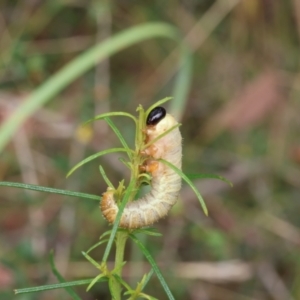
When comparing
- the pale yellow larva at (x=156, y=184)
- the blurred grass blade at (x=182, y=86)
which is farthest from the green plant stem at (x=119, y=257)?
the blurred grass blade at (x=182, y=86)

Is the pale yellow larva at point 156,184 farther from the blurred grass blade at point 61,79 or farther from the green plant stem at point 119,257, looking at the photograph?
the blurred grass blade at point 61,79

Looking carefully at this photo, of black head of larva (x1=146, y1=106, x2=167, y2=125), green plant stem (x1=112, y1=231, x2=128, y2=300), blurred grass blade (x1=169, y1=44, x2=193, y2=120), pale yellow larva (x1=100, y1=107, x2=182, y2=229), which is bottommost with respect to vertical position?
green plant stem (x1=112, y1=231, x2=128, y2=300)

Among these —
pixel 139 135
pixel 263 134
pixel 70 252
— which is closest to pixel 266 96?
pixel 263 134

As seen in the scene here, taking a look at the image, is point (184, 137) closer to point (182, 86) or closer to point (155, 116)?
point (182, 86)

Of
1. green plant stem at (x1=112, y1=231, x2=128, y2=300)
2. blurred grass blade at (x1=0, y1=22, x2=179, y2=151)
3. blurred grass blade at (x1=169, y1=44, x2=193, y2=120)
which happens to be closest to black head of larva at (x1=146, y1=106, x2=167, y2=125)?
green plant stem at (x1=112, y1=231, x2=128, y2=300)

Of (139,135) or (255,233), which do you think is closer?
(139,135)

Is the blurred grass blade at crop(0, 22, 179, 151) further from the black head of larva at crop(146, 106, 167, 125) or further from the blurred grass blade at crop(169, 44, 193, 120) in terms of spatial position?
the black head of larva at crop(146, 106, 167, 125)

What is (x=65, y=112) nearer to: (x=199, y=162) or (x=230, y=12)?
(x=199, y=162)
